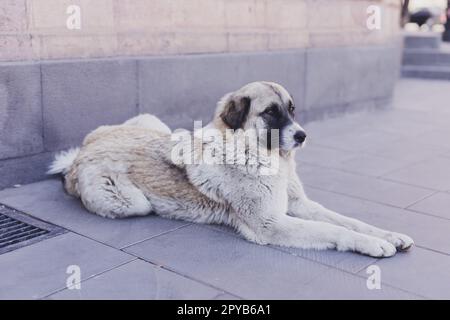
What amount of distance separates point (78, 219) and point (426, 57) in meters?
13.4

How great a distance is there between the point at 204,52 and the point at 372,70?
4367 millimetres

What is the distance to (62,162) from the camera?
5770 millimetres

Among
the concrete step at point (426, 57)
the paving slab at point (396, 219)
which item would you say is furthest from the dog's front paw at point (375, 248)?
the concrete step at point (426, 57)

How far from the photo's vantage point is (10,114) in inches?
221

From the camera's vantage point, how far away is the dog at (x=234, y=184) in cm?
438

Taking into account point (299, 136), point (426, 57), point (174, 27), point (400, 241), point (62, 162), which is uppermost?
point (174, 27)

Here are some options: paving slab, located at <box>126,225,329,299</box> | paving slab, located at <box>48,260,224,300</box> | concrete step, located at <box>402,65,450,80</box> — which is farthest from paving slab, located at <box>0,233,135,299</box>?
concrete step, located at <box>402,65,450,80</box>

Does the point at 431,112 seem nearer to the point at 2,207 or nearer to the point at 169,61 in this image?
the point at 169,61

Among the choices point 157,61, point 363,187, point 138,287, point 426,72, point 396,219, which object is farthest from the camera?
point 426,72

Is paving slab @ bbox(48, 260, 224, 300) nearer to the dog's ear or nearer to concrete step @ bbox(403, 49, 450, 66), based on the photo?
the dog's ear

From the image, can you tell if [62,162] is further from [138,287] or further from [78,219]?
[138,287]

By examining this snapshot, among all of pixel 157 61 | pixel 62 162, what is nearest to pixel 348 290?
pixel 62 162

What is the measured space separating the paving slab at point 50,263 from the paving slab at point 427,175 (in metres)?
3.50
